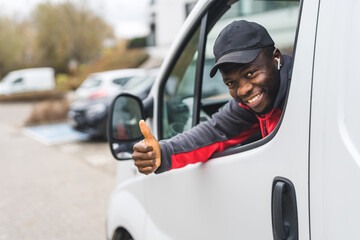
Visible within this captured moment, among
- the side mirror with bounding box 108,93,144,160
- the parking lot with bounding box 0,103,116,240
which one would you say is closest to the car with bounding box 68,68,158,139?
the parking lot with bounding box 0,103,116,240

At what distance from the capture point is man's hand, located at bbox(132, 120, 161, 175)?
1.55 m

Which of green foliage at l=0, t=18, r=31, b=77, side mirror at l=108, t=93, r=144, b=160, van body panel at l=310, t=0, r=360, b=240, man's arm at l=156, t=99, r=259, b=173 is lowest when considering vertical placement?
green foliage at l=0, t=18, r=31, b=77

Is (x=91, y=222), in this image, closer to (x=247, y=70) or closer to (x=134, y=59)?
(x=247, y=70)

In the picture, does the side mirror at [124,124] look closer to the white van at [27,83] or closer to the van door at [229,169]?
the van door at [229,169]

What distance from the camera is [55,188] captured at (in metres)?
6.47

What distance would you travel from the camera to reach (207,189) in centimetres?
171

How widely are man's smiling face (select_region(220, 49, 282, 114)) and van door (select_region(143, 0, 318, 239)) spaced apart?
17cm

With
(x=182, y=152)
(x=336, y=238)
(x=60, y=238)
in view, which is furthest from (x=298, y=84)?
(x=60, y=238)

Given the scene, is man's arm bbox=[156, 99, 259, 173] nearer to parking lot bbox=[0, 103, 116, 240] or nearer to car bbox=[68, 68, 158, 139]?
parking lot bbox=[0, 103, 116, 240]

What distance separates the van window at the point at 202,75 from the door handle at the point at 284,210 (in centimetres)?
77

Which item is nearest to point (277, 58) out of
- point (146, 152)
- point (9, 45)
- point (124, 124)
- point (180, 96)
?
point (146, 152)

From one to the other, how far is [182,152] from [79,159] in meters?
7.07

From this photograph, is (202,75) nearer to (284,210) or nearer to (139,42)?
(284,210)

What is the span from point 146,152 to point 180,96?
2.51 ft
